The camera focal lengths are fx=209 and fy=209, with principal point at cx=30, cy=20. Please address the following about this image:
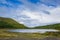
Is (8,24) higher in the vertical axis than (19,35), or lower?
higher

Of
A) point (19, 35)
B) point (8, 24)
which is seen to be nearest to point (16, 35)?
point (19, 35)

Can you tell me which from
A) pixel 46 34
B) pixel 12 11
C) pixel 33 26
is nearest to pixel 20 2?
pixel 12 11

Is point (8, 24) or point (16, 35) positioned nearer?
point (16, 35)

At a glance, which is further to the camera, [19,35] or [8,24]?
[8,24]

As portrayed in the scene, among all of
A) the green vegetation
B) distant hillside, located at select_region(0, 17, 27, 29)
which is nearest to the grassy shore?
the green vegetation

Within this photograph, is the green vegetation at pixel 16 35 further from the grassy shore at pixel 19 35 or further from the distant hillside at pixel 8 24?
the distant hillside at pixel 8 24

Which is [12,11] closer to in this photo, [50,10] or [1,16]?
[1,16]

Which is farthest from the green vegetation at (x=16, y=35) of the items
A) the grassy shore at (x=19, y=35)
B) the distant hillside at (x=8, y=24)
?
the distant hillside at (x=8, y=24)

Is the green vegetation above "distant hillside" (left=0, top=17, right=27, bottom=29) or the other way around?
the other way around

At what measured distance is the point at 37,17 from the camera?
4.71m

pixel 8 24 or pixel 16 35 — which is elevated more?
pixel 8 24

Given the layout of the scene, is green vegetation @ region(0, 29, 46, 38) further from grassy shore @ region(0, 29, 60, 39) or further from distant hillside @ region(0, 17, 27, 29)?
distant hillside @ region(0, 17, 27, 29)

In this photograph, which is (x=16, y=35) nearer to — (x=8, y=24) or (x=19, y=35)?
(x=19, y=35)

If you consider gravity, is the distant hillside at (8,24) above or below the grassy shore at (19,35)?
above
